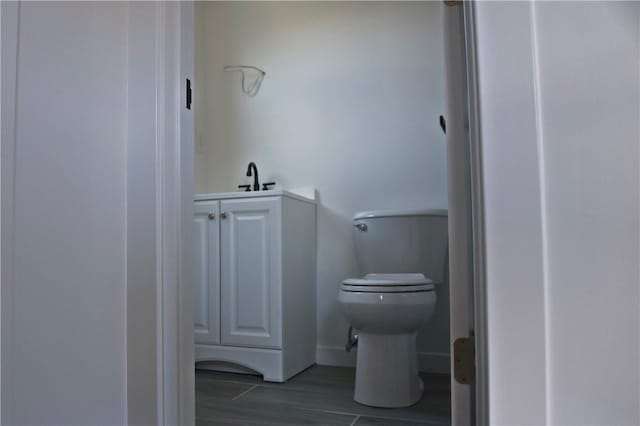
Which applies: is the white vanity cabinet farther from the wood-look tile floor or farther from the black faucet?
the black faucet

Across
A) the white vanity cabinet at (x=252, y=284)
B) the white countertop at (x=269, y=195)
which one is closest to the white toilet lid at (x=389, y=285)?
the white vanity cabinet at (x=252, y=284)

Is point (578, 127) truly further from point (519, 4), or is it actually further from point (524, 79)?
point (519, 4)

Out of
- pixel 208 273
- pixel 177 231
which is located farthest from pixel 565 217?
pixel 208 273

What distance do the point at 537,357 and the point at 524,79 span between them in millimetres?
419

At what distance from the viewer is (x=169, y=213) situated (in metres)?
1.02

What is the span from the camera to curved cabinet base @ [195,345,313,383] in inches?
81.5

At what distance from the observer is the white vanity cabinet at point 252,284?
2100 mm

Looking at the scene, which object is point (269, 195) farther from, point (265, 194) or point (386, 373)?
point (386, 373)

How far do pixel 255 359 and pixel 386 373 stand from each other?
66cm

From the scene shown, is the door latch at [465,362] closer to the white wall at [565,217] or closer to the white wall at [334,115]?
the white wall at [565,217]

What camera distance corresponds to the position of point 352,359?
7.73 ft

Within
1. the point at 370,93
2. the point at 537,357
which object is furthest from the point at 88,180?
the point at 370,93

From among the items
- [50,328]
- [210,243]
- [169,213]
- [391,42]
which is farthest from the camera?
[391,42]

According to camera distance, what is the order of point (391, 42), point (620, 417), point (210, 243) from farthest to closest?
point (391, 42), point (210, 243), point (620, 417)
